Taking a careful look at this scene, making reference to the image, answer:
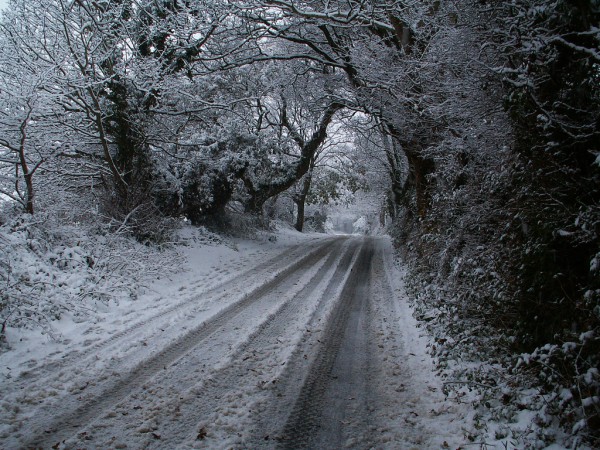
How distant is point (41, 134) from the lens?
8.92 m

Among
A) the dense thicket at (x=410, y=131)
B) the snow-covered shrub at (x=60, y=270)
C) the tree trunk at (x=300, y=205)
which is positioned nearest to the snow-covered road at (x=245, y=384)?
the dense thicket at (x=410, y=131)

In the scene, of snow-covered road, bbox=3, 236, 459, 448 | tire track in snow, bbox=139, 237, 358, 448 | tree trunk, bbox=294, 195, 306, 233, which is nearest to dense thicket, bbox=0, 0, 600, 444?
snow-covered road, bbox=3, 236, 459, 448

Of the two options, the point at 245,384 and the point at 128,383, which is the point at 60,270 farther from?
the point at 245,384

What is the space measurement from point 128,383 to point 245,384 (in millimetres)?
1281

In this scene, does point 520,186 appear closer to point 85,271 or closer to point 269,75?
point 85,271

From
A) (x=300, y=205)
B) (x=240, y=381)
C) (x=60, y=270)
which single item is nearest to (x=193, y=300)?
(x=60, y=270)

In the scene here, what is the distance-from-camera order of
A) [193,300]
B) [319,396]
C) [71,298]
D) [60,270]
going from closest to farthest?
[319,396] < [71,298] < [60,270] < [193,300]

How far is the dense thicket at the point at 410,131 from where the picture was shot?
11.3 ft

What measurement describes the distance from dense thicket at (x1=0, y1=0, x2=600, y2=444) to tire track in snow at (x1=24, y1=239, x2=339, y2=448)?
343cm

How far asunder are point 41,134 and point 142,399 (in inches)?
326

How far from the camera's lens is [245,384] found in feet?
13.0

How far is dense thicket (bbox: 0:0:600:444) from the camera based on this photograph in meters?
3.43

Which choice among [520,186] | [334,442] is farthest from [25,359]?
[520,186]

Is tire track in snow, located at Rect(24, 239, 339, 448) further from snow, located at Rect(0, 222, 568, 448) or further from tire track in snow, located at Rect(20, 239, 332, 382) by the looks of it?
tire track in snow, located at Rect(20, 239, 332, 382)
